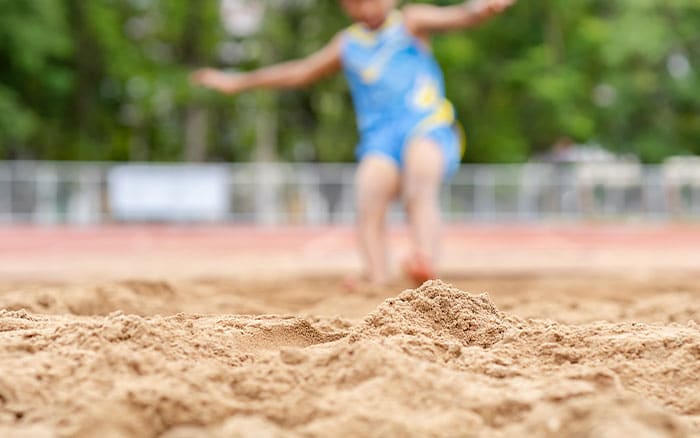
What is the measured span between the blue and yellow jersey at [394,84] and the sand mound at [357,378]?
11.7 ft

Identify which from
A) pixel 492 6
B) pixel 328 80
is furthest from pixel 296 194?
pixel 492 6

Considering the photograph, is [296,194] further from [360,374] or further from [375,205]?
[360,374]

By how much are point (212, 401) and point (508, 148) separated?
31550 mm

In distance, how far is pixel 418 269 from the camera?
5113mm

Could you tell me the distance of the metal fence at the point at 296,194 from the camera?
2467 cm

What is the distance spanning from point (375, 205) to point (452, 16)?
1.28 m

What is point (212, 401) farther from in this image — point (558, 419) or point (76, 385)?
point (558, 419)

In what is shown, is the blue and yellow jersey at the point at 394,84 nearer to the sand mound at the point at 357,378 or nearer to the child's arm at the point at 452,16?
the child's arm at the point at 452,16

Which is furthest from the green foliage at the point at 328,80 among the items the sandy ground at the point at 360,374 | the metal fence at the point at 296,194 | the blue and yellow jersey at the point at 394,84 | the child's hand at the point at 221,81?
the sandy ground at the point at 360,374

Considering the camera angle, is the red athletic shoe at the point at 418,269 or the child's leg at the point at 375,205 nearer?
the red athletic shoe at the point at 418,269

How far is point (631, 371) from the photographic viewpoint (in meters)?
2.32

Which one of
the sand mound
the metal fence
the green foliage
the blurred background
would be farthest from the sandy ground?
the green foliage

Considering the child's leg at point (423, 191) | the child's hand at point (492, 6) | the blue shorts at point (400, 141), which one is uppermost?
the child's hand at point (492, 6)

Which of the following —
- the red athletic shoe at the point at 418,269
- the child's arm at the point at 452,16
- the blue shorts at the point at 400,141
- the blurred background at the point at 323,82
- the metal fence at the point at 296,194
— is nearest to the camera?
the red athletic shoe at the point at 418,269
